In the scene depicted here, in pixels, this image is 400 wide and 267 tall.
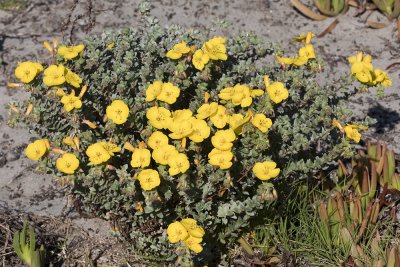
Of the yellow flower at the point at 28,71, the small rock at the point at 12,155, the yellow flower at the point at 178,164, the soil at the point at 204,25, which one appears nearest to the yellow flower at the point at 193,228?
the yellow flower at the point at 178,164

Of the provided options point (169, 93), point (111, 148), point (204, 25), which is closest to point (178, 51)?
point (169, 93)

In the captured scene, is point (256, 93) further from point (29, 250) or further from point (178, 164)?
point (29, 250)

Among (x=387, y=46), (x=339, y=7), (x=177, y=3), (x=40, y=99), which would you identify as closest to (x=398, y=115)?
(x=387, y=46)

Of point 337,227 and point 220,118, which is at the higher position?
point 220,118

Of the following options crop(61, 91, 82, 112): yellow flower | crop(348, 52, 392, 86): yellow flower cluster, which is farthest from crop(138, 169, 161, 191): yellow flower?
crop(348, 52, 392, 86): yellow flower cluster

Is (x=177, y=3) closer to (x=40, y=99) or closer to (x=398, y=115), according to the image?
(x=398, y=115)

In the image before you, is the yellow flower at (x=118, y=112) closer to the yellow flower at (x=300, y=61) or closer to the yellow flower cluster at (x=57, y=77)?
the yellow flower cluster at (x=57, y=77)

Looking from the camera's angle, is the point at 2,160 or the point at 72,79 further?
the point at 2,160
